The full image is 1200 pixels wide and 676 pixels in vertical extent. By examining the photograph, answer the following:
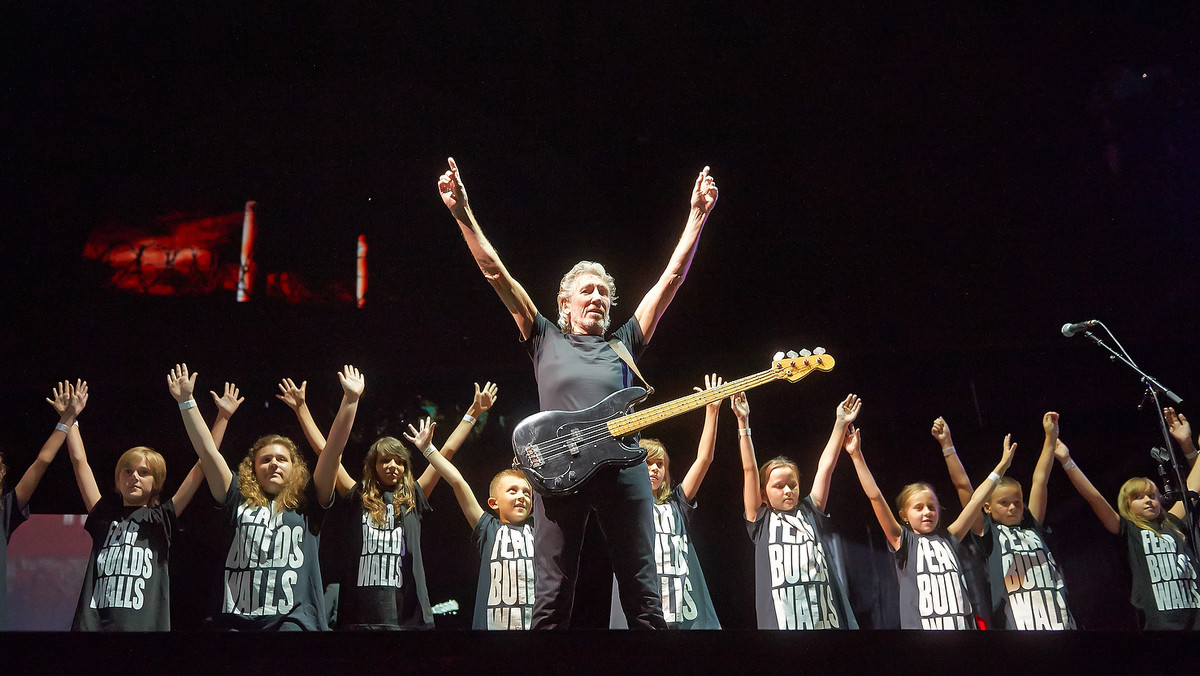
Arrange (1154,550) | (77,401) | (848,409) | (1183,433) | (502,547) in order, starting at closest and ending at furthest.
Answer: (502,547) < (77,401) < (848,409) < (1154,550) < (1183,433)

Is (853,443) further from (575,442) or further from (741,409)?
(575,442)

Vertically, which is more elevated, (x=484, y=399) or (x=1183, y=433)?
(x=484, y=399)

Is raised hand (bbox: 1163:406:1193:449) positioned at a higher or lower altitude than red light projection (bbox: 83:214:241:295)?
lower

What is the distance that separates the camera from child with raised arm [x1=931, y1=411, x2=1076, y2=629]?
4590 mm

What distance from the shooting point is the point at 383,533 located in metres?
4.32

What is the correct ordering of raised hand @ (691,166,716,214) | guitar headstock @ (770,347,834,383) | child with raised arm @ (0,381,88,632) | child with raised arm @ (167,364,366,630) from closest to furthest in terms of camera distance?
guitar headstock @ (770,347,834,383)
raised hand @ (691,166,716,214)
child with raised arm @ (167,364,366,630)
child with raised arm @ (0,381,88,632)

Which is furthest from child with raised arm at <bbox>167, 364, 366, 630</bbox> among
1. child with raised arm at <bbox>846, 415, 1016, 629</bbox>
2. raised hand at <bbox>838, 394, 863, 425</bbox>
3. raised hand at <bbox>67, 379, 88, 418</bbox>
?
→ child with raised arm at <bbox>846, 415, 1016, 629</bbox>

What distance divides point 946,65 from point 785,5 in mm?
1108

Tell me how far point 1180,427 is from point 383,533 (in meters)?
4.58

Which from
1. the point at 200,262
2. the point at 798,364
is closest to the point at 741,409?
the point at 798,364

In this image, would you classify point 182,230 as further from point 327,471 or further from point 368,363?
point 327,471

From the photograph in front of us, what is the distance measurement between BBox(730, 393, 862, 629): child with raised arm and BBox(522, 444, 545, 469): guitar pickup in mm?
1689

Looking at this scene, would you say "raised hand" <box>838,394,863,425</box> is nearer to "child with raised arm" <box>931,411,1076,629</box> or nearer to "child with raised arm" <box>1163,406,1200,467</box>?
"child with raised arm" <box>931,411,1076,629</box>

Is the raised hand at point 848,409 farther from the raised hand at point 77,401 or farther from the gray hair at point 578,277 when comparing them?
the raised hand at point 77,401
